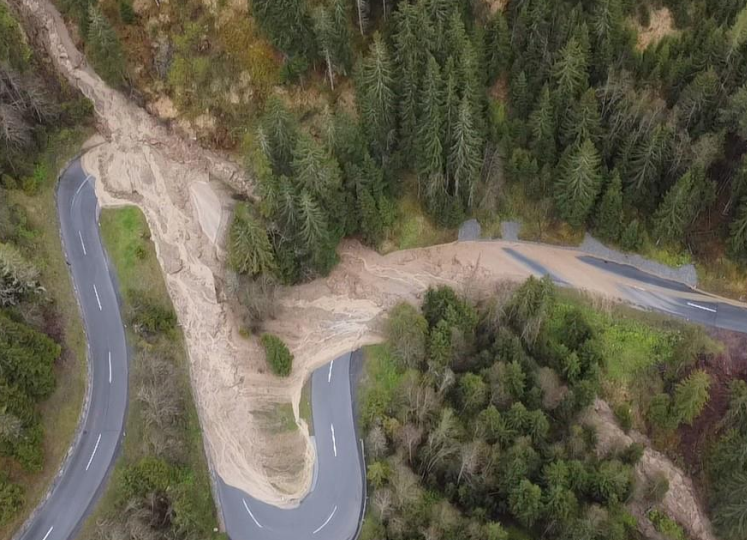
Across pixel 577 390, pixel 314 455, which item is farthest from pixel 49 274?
pixel 577 390

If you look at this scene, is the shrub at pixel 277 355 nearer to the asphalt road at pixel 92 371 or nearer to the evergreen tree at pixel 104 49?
the asphalt road at pixel 92 371

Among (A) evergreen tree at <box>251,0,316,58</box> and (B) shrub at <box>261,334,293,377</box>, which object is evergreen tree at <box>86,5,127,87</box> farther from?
(B) shrub at <box>261,334,293,377</box>

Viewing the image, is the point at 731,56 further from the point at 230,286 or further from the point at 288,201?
the point at 230,286

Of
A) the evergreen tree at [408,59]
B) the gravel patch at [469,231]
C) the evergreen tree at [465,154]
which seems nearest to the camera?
the evergreen tree at [465,154]

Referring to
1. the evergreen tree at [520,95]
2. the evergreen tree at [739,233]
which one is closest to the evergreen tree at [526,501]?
the evergreen tree at [739,233]

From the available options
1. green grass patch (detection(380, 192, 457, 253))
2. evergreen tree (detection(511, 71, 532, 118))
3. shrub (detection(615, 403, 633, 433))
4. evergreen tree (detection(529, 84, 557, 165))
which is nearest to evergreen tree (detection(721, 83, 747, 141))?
evergreen tree (detection(529, 84, 557, 165))

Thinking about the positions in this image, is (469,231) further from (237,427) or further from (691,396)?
(237,427)
